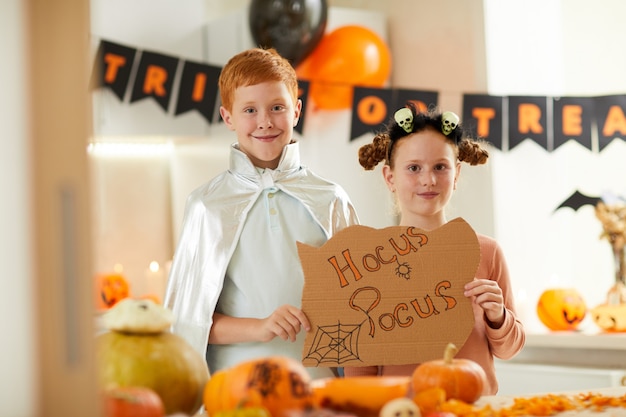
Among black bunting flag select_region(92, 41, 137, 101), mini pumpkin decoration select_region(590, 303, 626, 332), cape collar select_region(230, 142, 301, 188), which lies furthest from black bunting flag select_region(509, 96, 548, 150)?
cape collar select_region(230, 142, 301, 188)

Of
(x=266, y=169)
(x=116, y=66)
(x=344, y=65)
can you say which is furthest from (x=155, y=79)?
(x=266, y=169)

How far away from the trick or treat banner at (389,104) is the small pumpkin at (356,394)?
2.79 m

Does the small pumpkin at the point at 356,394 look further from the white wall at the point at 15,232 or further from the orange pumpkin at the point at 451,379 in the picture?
the white wall at the point at 15,232

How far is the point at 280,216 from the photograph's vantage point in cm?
194

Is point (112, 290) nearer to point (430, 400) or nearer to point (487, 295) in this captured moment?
point (487, 295)

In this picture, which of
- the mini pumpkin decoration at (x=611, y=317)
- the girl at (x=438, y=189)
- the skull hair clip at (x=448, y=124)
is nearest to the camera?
the girl at (x=438, y=189)

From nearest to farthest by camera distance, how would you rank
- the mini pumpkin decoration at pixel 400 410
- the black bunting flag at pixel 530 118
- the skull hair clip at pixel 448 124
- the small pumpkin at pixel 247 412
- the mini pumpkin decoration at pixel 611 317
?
the small pumpkin at pixel 247 412 < the mini pumpkin decoration at pixel 400 410 < the skull hair clip at pixel 448 124 < the mini pumpkin decoration at pixel 611 317 < the black bunting flag at pixel 530 118

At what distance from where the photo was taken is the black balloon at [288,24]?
151 inches

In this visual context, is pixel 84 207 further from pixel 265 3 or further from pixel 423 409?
pixel 265 3

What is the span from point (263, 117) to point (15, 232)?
1.09m

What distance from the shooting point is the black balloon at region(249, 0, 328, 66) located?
12.6 feet

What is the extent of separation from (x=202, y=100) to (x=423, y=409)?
3190 mm

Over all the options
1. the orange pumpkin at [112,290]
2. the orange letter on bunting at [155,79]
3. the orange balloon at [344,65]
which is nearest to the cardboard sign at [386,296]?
the orange balloon at [344,65]

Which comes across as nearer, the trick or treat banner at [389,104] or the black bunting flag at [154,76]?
the trick or treat banner at [389,104]
